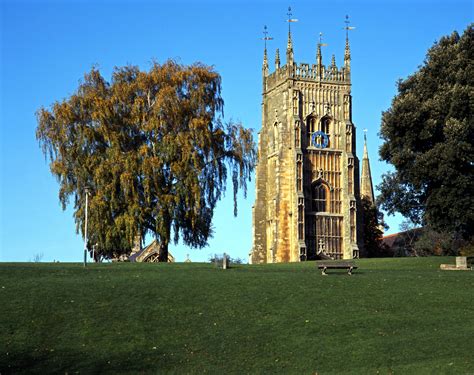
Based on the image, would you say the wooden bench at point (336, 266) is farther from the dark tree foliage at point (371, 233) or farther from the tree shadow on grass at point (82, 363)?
the dark tree foliage at point (371, 233)

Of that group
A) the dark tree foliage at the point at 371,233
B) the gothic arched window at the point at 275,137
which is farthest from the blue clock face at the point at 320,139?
the dark tree foliage at the point at 371,233

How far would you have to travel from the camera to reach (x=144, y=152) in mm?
56094

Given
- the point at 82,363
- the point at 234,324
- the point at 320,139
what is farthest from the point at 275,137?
the point at 82,363

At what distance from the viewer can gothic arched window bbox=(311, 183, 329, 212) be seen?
84438 millimetres

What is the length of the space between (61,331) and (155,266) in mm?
16317

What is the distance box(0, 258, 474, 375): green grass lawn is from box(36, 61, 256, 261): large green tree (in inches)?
676

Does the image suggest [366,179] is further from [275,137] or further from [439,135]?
[439,135]

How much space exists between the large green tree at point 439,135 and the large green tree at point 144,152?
11.7 m

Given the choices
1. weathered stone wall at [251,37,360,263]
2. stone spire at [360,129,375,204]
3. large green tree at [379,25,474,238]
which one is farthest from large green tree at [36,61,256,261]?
stone spire at [360,129,375,204]

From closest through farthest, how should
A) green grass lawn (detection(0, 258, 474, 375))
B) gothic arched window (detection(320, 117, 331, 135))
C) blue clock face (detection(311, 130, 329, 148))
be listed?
green grass lawn (detection(0, 258, 474, 375))
blue clock face (detection(311, 130, 329, 148))
gothic arched window (detection(320, 117, 331, 135))

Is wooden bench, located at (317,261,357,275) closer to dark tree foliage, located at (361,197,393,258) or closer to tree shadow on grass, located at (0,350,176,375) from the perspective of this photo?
tree shadow on grass, located at (0,350,176,375)

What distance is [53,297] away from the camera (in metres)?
32.1

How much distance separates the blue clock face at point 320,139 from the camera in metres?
85.6

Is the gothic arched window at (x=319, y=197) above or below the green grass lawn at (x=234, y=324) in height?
above
